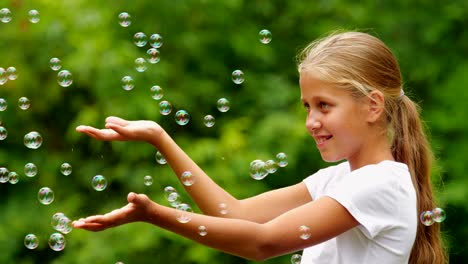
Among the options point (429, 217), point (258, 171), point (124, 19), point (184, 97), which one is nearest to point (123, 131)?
point (258, 171)

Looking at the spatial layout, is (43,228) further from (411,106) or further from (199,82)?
(411,106)

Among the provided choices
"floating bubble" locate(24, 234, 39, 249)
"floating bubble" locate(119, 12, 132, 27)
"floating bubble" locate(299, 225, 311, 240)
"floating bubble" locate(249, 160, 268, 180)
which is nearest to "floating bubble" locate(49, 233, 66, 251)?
"floating bubble" locate(24, 234, 39, 249)

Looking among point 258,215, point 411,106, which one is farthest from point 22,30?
point 411,106

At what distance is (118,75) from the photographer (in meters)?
3.50

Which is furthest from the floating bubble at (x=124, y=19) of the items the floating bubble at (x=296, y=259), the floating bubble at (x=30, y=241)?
the floating bubble at (x=296, y=259)

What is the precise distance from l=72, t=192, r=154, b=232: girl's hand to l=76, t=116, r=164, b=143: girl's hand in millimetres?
303

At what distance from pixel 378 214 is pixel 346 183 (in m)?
0.09

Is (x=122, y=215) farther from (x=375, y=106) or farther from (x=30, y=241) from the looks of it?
(x=30, y=241)

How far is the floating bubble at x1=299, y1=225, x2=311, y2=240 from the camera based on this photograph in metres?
1.86

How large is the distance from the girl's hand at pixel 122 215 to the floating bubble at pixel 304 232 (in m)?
0.32

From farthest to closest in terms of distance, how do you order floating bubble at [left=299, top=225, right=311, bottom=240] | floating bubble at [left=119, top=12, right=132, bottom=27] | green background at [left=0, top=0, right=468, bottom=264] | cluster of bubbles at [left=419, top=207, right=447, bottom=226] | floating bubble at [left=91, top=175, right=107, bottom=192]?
green background at [left=0, top=0, right=468, bottom=264] → floating bubble at [left=119, top=12, right=132, bottom=27] → floating bubble at [left=91, top=175, right=107, bottom=192] → cluster of bubbles at [left=419, top=207, right=447, bottom=226] → floating bubble at [left=299, top=225, right=311, bottom=240]

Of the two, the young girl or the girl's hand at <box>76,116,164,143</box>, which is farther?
the girl's hand at <box>76,116,164,143</box>

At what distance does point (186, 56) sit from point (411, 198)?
192 cm

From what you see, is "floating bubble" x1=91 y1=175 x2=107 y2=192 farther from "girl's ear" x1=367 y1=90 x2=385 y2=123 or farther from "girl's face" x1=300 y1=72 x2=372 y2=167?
"girl's ear" x1=367 y1=90 x2=385 y2=123
